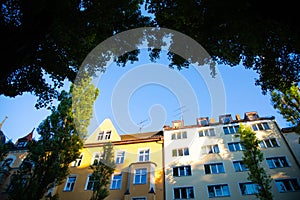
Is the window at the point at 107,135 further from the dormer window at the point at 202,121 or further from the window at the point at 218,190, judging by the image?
the window at the point at 218,190

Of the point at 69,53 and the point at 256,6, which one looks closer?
the point at 256,6

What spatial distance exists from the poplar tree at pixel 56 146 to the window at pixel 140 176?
739cm

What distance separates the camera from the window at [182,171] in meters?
20.6

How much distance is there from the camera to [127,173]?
68.9 ft

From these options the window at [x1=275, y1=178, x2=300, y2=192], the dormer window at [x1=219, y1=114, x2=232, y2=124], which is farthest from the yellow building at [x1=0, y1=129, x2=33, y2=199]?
the window at [x1=275, y1=178, x2=300, y2=192]

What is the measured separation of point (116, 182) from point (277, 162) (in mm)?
19028

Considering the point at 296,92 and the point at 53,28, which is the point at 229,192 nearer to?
the point at 296,92

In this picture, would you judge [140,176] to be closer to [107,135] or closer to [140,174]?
[140,174]

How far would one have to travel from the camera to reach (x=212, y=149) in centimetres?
2222

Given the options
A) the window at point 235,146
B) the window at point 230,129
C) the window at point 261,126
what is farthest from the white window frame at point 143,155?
the window at point 261,126

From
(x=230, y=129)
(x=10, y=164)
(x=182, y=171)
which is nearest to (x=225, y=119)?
(x=230, y=129)

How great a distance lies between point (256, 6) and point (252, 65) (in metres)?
6.68

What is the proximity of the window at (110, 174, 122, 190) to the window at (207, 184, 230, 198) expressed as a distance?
10.3 m

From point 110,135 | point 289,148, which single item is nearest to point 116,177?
point 110,135
